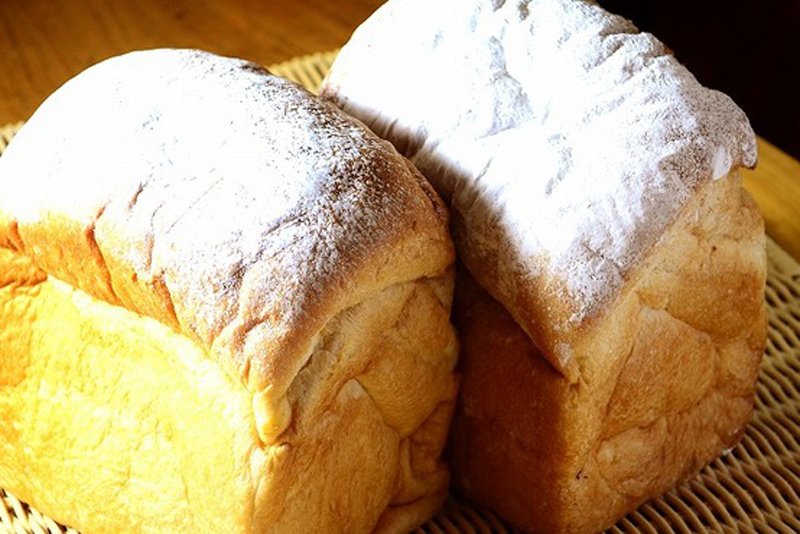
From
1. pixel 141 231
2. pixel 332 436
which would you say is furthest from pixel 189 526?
pixel 141 231

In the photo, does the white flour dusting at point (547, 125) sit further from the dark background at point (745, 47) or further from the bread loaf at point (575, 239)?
the dark background at point (745, 47)

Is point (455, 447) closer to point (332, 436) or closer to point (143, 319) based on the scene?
point (332, 436)

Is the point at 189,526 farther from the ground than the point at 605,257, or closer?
closer

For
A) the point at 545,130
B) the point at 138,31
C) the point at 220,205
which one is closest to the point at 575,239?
the point at 545,130

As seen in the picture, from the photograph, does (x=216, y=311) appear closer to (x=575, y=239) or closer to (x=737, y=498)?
(x=575, y=239)


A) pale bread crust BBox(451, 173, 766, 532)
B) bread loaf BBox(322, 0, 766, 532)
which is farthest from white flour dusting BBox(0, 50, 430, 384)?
pale bread crust BBox(451, 173, 766, 532)

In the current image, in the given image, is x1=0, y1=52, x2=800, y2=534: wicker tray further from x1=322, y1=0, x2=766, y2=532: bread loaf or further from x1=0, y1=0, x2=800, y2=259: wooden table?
x1=0, y1=0, x2=800, y2=259: wooden table
